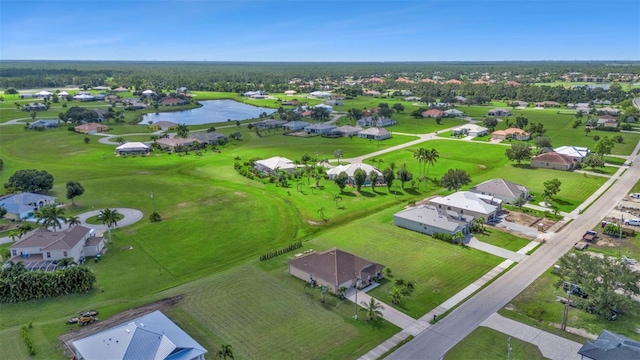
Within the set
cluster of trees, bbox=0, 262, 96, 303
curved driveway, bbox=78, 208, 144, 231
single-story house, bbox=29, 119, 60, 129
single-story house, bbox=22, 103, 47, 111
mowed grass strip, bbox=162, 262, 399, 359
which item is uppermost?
single-story house, bbox=22, 103, 47, 111

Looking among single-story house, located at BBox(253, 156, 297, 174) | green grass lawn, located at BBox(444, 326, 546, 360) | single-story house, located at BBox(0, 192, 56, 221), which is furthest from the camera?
single-story house, located at BBox(253, 156, 297, 174)

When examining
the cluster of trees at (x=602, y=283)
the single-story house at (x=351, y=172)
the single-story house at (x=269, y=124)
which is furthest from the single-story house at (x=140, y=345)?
the single-story house at (x=269, y=124)

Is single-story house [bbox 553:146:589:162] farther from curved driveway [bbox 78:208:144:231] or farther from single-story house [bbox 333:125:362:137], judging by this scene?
curved driveway [bbox 78:208:144:231]

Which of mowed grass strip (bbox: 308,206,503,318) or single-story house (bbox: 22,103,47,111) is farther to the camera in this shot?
single-story house (bbox: 22,103,47,111)

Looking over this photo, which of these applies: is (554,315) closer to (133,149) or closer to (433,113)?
(133,149)

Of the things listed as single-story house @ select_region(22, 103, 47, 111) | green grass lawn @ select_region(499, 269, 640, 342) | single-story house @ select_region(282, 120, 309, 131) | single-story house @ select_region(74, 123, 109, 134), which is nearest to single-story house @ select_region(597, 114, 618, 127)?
single-story house @ select_region(282, 120, 309, 131)

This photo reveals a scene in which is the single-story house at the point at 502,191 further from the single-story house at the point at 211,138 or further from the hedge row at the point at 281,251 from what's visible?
the single-story house at the point at 211,138
